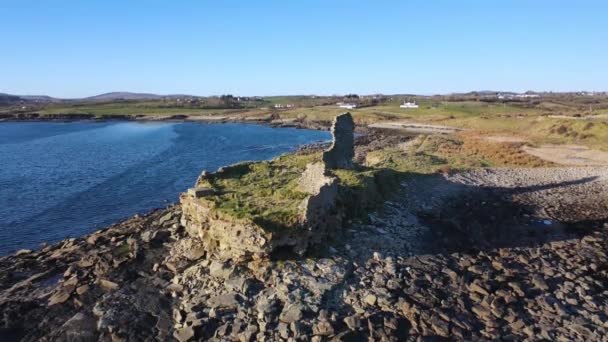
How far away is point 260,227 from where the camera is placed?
17672 millimetres

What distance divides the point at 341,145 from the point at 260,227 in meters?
12.5

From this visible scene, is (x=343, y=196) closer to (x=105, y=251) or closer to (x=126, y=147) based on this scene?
(x=105, y=251)

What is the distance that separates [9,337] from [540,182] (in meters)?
34.8

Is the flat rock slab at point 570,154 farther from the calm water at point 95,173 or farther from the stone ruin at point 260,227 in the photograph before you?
the calm water at point 95,173

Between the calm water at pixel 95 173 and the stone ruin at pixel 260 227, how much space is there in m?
11.9

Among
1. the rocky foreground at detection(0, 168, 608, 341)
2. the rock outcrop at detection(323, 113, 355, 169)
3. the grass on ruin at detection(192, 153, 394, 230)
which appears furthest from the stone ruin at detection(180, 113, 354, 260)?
the rock outcrop at detection(323, 113, 355, 169)

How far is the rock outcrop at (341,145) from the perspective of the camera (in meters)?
28.2

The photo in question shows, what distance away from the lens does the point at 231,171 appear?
26.8 metres

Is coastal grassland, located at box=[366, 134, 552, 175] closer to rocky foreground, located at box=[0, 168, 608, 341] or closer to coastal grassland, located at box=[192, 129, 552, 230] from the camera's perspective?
coastal grassland, located at box=[192, 129, 552, 230]

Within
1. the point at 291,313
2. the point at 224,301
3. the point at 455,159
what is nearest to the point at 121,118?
the point at 455,159

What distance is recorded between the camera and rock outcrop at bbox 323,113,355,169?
92.4ft

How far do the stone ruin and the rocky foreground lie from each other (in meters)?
0.53

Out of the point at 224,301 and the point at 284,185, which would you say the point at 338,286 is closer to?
the point at 224,301

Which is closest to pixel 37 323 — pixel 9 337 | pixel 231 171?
pixel 9 337
